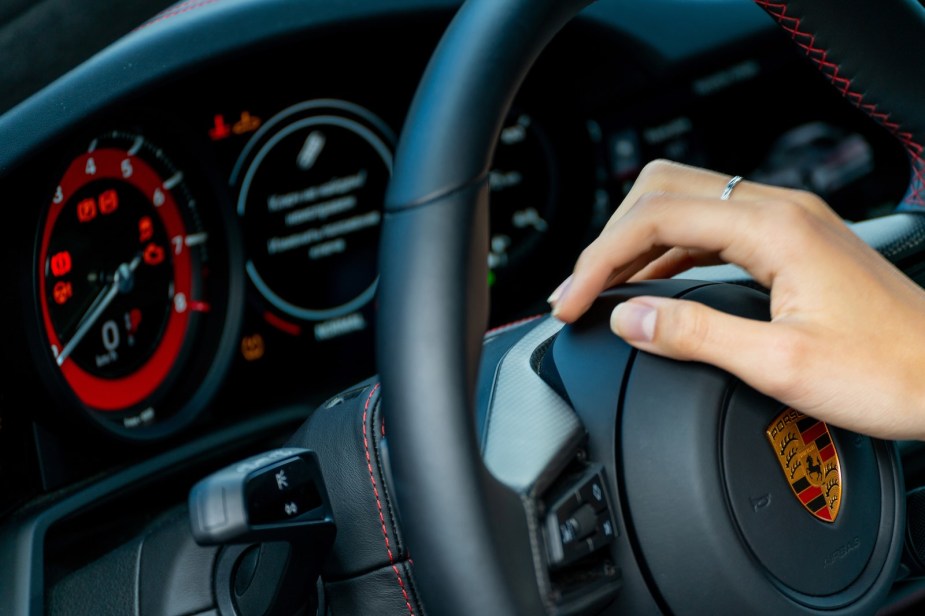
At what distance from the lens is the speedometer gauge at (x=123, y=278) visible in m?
1.50

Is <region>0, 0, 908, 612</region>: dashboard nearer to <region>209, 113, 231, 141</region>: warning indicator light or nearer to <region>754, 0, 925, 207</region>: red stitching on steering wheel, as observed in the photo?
<region>209, 113, 231, 141</region>: warning indicator light

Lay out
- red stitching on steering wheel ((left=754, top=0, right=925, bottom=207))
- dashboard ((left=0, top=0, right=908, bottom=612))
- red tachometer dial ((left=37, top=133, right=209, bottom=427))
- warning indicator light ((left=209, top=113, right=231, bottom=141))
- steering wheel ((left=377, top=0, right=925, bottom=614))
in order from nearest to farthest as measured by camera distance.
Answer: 1. steering wheel ((left=377, top=0, right=925, bottom=614))
2. red stitching on steering wheel ((left=754, top=0, right=925, bottom=207))
3. dashboard ((left=0, top=0, right=908, bottom=612))
4. red tachometer dial ((left=37, top=133, right=209, bottom=427))
5. warning indicator light ((left=209, top=113, right=231, bottom=141))

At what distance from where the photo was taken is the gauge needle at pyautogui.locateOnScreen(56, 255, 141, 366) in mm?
1496

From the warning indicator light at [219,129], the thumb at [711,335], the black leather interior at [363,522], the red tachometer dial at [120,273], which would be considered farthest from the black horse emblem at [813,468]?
the warning indicator light at [219,129]

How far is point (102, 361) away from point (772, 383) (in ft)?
3.47

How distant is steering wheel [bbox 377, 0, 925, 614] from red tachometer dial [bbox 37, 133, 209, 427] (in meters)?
0.81

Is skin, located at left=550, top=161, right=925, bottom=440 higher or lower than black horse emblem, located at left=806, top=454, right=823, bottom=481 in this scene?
higher

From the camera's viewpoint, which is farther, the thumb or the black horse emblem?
the black horse emblem

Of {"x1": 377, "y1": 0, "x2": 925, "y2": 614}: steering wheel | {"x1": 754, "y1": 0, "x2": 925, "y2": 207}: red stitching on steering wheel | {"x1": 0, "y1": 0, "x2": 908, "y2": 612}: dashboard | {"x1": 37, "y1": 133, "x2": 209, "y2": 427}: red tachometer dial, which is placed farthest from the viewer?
{"x1": 37, "y1": 133, "x2": 209, "y2": 427}: red tachometer dial

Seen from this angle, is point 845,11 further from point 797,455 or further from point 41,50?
point 41,50

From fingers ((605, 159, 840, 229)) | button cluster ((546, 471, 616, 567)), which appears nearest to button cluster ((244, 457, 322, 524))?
button cluster ((546, 471, 616, 567))

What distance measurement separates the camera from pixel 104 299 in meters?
1.57

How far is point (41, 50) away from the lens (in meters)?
0.95

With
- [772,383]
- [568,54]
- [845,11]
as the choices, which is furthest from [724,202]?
[568,54]
